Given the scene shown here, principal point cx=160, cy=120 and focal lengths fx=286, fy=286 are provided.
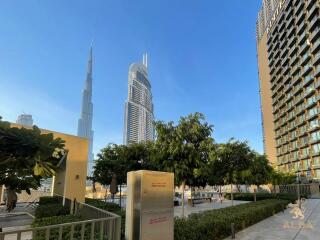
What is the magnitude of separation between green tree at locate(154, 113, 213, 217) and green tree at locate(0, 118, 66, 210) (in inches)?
376

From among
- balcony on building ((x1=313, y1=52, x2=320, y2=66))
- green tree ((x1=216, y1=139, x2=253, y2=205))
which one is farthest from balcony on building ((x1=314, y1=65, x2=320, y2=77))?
green tree ((x1=216, y1=139, x2=253, y2=205))

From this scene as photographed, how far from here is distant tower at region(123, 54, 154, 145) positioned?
504 ft

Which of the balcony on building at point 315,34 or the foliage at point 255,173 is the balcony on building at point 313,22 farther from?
the foliage at point 255,173

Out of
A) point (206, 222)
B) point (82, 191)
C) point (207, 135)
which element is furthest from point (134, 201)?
point (82, 191)

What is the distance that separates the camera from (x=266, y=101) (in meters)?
98.7

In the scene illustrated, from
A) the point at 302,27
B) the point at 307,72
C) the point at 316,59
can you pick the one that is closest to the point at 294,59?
the point at 307,72

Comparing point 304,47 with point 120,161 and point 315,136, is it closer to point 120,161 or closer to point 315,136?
point 315,136

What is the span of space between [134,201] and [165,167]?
225 inches

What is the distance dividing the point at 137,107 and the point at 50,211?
504ft

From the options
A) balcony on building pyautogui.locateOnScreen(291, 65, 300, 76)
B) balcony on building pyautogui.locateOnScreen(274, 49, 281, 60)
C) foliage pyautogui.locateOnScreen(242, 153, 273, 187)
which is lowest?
foliage pyautogui.locateOnScreen(242, 153, 273, 187)

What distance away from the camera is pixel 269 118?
96500 mm

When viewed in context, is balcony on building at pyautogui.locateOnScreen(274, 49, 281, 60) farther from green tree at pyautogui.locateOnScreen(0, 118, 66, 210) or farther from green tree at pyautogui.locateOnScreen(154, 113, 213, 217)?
green tree at pyautogui.locateOnScreen(0, 118, 66, 210)

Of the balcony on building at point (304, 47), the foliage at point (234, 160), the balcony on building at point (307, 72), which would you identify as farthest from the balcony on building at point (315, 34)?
the foliage at point (234, 160)

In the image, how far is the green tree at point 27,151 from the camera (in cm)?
268
